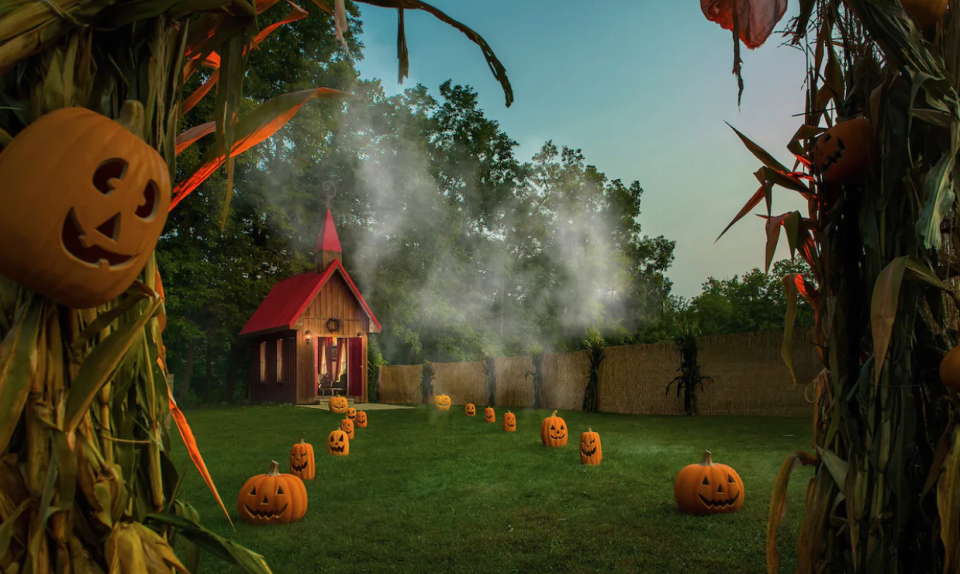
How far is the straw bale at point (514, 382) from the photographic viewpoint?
15859 mm

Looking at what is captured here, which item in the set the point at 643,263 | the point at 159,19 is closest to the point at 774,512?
the point at 159,19

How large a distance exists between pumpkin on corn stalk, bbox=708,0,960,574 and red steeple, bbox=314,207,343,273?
17349mm

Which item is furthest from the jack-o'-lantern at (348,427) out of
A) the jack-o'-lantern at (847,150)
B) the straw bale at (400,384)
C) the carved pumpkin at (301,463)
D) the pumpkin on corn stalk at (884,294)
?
the straw bale at (400,384)

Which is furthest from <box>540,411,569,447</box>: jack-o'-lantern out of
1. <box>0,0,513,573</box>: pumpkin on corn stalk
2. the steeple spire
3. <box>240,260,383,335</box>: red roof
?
the steeple spire

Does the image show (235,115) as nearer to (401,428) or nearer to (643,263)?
(401,428)

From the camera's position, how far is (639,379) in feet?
40.6

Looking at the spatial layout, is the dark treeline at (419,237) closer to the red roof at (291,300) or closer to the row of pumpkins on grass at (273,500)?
the red roof at (291,300)

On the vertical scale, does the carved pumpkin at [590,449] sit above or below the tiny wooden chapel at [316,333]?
below

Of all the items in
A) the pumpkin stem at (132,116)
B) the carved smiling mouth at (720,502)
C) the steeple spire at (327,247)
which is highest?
the steeple spire at (327,247)

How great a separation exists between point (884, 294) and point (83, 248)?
161cm

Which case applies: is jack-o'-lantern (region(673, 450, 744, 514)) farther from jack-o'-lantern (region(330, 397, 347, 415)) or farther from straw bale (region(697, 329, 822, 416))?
jack-o'-lantern (region(330, 397, 347, 415))

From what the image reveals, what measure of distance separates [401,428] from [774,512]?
826 cm

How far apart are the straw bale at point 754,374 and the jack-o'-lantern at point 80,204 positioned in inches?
366

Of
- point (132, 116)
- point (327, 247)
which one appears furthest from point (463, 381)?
point (132, 116)
